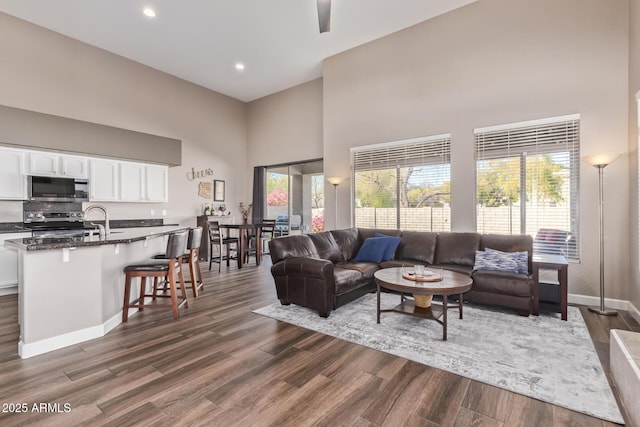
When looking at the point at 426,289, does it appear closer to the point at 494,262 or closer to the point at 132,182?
the point at 494,262

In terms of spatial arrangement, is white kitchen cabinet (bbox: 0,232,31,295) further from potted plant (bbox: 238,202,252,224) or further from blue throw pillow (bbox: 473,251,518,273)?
blue throw pillow (bbox: 473,251,518,273)

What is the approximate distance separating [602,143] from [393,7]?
3.54 m

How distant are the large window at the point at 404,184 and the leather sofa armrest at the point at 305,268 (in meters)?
2.49

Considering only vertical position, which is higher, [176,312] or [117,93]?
[117,93]

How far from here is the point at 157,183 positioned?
21.5 ft

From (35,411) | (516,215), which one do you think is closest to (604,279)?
(516,215)

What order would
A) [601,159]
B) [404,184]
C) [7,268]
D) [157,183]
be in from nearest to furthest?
[601,159], [7,268], [404,184], [157,183]

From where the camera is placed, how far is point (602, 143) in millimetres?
3910

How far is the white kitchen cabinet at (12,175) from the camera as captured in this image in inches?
180

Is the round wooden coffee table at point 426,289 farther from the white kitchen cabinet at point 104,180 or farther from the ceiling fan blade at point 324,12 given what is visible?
the white kitchen cabinet at point 104,180

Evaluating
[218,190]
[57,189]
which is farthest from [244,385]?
[218,190]

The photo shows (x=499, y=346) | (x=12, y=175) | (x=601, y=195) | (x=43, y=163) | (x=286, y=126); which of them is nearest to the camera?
(x=499, y=346)

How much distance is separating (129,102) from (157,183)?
1.72m

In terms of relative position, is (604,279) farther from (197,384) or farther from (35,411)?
(35,411)
